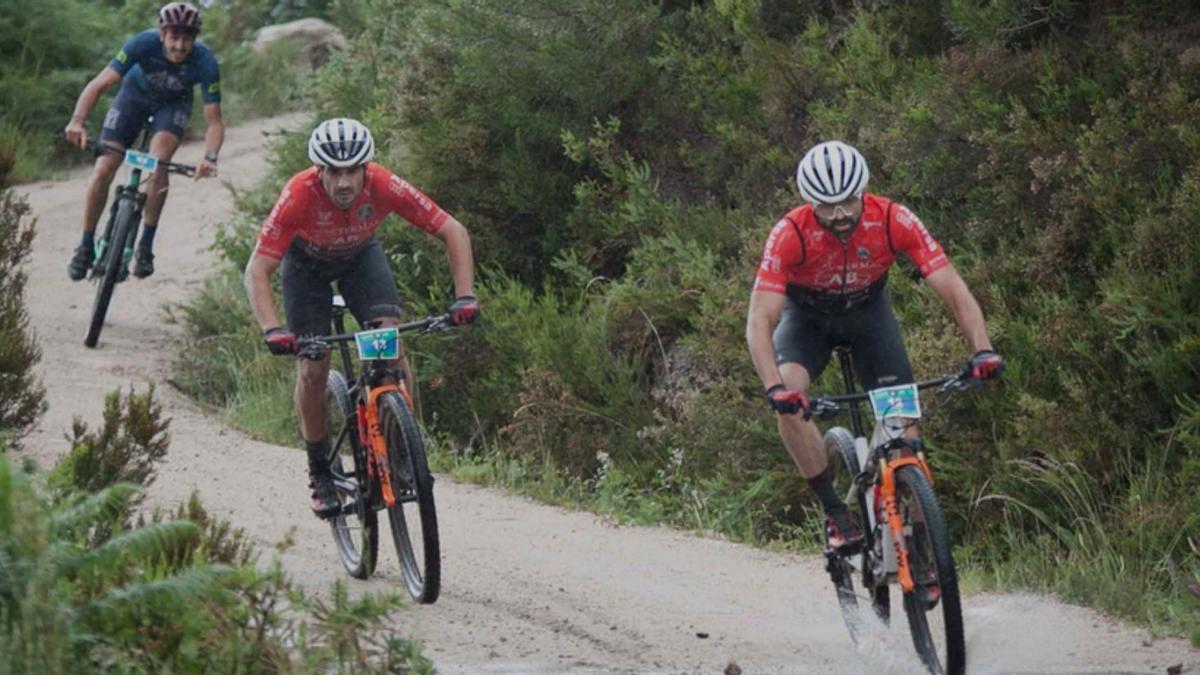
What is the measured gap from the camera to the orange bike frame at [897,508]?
6.82 metres

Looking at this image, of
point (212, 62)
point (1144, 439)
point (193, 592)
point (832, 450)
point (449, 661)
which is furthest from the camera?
point (212, 62)

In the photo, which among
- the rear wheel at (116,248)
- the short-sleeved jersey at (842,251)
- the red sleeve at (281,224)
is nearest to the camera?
the short-sleeved jersey at (842,251)

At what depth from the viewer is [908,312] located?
10.4 m

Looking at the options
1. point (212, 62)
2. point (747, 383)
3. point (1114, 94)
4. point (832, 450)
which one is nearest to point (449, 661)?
point (832, 450)

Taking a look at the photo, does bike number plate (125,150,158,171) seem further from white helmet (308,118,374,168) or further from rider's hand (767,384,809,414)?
rider's hand (767,384,809,414)

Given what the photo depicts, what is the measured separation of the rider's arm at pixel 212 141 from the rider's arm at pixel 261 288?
5.42m

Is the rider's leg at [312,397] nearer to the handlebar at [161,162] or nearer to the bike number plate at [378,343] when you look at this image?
the bike number plate at [378,343]

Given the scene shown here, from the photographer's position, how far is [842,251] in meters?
7.50

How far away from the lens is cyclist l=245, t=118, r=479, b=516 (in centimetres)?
820

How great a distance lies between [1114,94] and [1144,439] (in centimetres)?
226

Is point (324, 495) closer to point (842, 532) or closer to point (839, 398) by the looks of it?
point (842, 532)

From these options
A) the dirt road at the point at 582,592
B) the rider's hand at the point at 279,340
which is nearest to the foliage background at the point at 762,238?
the dirt road at the point at 582,592

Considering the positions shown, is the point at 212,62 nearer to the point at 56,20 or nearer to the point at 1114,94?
the point at 1114,94

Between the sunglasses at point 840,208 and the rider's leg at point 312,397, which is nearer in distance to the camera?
the sunglasses at point 840,208
